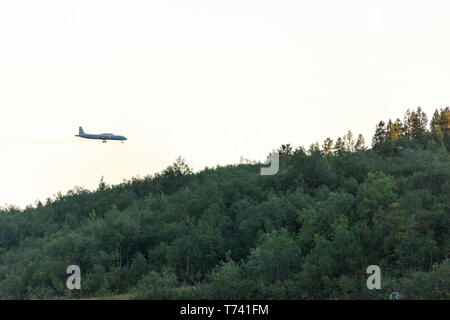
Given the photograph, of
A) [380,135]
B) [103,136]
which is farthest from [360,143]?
[103,136]

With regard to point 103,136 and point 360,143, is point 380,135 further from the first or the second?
point 103,136

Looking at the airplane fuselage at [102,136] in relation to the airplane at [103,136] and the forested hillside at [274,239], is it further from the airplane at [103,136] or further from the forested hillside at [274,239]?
the forested hillside at [274,239]

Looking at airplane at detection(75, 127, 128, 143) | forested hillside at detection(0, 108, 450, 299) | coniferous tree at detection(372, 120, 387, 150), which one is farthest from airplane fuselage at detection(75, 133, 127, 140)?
coniferous tree at detection(372, 120, 387, 150)

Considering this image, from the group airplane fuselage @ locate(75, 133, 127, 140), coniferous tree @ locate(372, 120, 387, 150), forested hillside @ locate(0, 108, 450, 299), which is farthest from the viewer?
coniferous tree @ locate(372, 120, 387, 150)

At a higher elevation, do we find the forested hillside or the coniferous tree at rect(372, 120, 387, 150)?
the coniferous tree at rect(372, 120, 387, 150)

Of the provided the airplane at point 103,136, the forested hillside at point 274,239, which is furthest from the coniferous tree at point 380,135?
the airplane at point 103,136

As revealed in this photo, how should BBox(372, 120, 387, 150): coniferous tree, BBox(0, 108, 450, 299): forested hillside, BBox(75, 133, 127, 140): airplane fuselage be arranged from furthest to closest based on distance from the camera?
BBox(372, 120, 387, 150): coniferous tree < BBox(75, 133, 127, 140): airplane fuselage < BBox(0, 108, 450, 299): forested hillside

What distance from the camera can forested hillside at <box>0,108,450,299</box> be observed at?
206 ft

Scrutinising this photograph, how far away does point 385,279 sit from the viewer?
59.6m

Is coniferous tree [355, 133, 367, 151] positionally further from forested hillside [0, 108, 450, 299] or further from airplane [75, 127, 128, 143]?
airplane [75, 127, 128, 143]
